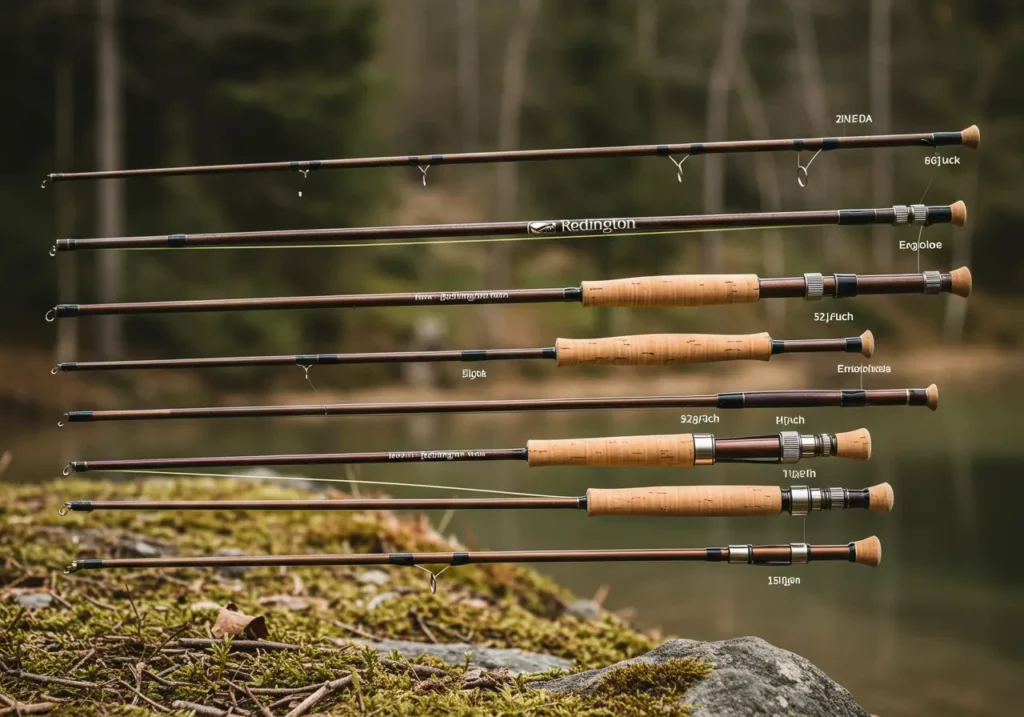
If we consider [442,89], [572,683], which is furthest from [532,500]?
[442,89]

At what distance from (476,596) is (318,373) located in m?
5.41

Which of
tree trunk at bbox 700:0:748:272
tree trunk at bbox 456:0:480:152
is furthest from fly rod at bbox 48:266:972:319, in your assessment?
tree trunk at bbox 456:0:480:152

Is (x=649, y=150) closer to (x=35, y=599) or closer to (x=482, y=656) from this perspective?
(x=482, y=656)

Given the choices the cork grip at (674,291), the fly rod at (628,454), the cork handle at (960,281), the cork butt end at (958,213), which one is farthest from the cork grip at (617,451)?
the cork butt end at (958,213)

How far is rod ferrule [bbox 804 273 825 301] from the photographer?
2.19 meters

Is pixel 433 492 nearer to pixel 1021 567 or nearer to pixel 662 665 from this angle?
pixel 662 665

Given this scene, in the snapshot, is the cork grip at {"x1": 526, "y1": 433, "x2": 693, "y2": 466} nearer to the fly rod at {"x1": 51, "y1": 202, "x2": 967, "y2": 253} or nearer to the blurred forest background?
the fly rod at {"x1": 51, "y1": 202, "x2": 967, "y2": 253}

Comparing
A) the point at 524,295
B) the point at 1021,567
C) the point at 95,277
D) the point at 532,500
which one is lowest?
the point at 1021,567

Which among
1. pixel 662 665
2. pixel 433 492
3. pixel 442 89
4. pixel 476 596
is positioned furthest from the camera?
pixel 442 89

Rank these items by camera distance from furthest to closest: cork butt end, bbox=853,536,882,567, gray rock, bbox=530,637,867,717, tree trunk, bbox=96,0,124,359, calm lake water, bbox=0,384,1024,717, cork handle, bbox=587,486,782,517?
tree trunk, bbox=96,0,124,359
calm lake water, bbox=0,384,1024,717
cork handle, bbox=587,486,782,517
cork butt end, bbox=853,536,882,567
gray rock, bbox=530,637,867,717

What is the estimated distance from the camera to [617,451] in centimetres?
222

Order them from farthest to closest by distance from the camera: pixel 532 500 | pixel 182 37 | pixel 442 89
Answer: pixel 442 89
pixel 182 37
pixel 532 500

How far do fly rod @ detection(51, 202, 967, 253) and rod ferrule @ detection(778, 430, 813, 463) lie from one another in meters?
0.53

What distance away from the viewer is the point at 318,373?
26.9ft
